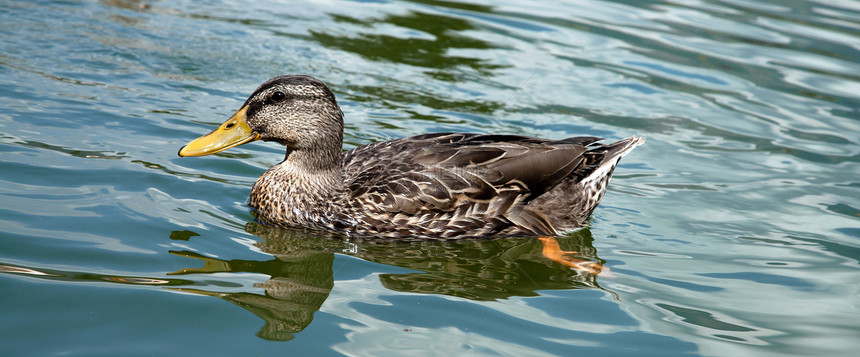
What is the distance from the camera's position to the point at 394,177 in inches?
255

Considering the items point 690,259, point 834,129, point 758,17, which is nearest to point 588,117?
point 834,129

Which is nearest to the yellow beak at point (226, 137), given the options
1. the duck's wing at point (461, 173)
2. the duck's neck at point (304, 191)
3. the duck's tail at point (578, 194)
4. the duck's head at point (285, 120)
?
the duck's head at point (285, 120)

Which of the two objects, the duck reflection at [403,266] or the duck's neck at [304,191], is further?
the duck's neck at [304,191]

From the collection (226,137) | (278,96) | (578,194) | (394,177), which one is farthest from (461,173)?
(226,137)

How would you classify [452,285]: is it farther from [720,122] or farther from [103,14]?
[103,14]

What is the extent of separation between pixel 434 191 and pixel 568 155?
1.16 metres

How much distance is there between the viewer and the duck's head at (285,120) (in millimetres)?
6422

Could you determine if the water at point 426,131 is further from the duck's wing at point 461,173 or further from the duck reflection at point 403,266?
the duck's wing at point 461,173

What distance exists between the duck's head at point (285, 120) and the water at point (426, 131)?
0.61 meters

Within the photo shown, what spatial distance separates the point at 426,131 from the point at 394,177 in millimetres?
2370

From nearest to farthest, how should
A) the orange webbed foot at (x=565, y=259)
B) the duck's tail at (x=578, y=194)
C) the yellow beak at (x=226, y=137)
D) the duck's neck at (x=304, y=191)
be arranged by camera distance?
the orange webbed foot at (x=565, y=259) → the yellow beak at (x=226, y=137) → the duck's neck at (x=304, y=191) → the duck's tail at (x=578, y=194)

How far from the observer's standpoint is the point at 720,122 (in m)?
9.59

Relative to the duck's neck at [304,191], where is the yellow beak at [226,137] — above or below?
above

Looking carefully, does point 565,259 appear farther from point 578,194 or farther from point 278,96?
point 278,96
